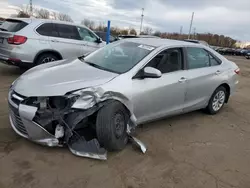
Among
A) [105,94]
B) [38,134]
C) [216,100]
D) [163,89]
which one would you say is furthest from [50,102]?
[216,100]

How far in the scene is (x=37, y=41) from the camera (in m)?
7.04

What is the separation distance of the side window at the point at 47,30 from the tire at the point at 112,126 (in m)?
4.88

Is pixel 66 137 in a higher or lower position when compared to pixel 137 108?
lower

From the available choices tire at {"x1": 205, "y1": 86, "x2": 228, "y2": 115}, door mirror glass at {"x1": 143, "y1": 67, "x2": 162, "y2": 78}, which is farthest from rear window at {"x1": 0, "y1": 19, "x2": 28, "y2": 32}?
tire at {"x1": 205, "y1": 86, "x2": 228, "y2": 115}

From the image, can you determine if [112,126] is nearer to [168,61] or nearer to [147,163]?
[147,163]

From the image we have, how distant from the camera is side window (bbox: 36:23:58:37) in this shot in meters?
7.21

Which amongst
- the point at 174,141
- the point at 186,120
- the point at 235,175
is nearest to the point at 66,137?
the point at 174,141

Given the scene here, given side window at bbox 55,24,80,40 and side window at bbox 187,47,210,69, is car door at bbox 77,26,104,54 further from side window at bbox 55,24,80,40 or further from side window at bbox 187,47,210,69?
side window at bbox 187,47,210,69

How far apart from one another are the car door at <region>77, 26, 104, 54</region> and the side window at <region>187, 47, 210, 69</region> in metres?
4.26

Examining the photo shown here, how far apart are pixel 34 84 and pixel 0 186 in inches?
49.1

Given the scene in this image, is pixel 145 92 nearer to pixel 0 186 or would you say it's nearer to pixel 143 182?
pixel 143 182

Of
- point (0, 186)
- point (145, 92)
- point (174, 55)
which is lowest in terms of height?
point (0, 186)

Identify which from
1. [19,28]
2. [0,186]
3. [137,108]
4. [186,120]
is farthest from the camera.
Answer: [19,28]

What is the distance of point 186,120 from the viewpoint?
16.2 feet
